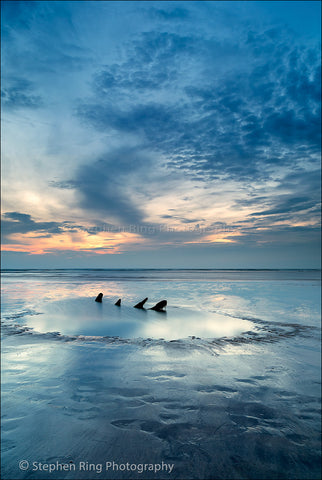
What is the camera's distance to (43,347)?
7.80 m

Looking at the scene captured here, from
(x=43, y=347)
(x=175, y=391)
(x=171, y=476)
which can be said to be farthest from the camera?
(x=43, y=347)

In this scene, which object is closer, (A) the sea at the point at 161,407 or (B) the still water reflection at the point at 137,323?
(A) the sea at the point at 161,407

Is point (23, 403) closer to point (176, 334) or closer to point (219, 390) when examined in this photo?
point (219, 390)

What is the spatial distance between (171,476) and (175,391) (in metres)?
1.95

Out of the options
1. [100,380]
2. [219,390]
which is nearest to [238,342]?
[219,390]

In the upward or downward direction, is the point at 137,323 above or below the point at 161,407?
below

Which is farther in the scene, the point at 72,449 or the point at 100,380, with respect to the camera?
the point at 100,380

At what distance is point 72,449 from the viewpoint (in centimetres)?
335

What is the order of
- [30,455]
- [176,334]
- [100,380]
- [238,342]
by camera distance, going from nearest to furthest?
[30,455] → [100,380] → [238,342] → [176,334]

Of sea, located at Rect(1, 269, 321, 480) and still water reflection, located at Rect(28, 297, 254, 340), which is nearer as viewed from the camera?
sea, located at Rect(1, 269, 321, 480)

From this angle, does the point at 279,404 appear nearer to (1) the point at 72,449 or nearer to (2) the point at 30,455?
(1) the point at 72,449

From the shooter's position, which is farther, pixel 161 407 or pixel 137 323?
pixel 137 323

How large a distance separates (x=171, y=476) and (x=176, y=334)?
675 centimetres

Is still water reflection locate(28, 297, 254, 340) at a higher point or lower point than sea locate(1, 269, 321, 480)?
lower
